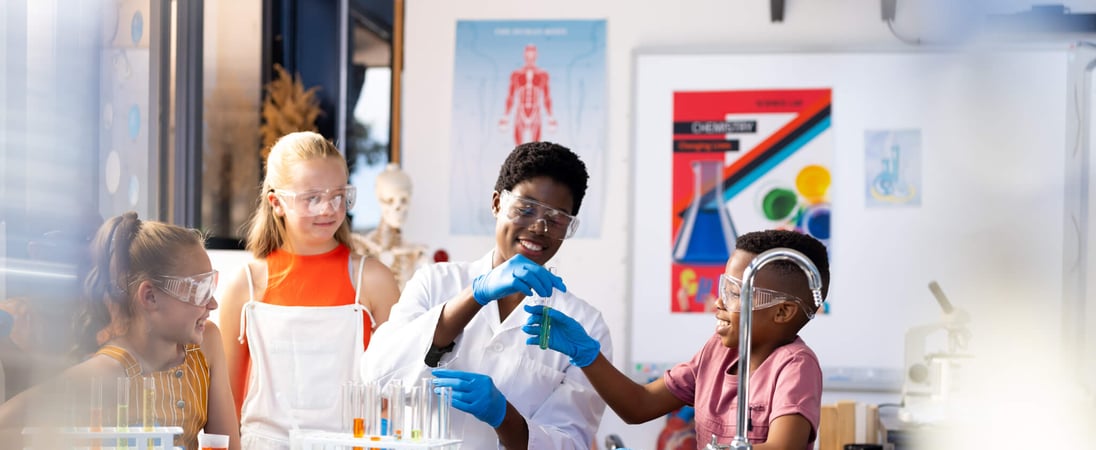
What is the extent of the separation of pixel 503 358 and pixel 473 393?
0.90 ft

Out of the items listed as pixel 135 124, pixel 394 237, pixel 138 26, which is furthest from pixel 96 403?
pixel 394 237

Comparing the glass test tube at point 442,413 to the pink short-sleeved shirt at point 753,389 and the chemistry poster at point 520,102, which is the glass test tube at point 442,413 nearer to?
the pink short-sleeved shirt at point 753,389

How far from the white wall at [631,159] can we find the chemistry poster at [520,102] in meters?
0.04

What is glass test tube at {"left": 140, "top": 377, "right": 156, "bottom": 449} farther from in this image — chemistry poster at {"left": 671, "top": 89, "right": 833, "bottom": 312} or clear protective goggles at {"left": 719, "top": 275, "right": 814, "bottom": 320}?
chemistry poster at {"left": 671, "top": 89, "right": 833, "bottom": 312}

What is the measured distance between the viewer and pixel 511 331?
197 cm

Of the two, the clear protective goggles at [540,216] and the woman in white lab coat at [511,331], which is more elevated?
the clear protective goggles at [540,216]

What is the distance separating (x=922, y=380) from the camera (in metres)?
3.70

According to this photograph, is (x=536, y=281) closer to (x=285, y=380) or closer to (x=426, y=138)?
(x=285, y=380)

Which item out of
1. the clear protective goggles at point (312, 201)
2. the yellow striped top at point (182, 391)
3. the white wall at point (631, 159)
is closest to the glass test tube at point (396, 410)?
the yellow striped top at point (182, 391)

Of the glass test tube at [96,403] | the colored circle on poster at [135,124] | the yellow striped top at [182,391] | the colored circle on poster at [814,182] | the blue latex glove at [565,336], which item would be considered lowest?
the yellow striped top at [182,391]

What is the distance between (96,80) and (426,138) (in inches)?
156

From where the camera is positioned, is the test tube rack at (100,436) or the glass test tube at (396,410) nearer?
the test tube rack at (100,436)

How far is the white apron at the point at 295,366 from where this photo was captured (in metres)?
2.09

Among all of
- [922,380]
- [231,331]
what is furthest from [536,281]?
[922,380]
